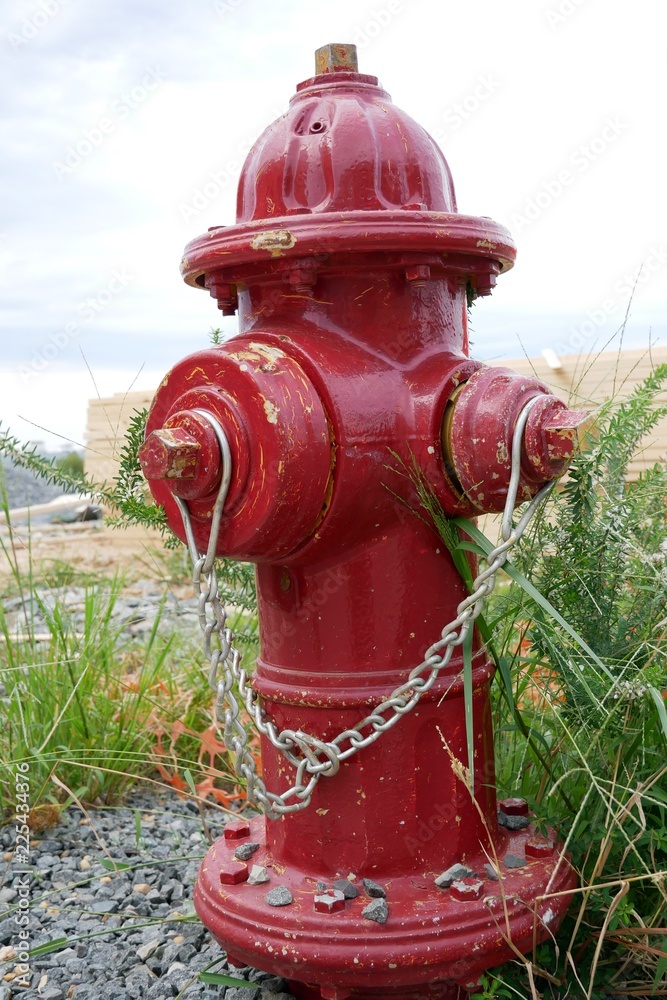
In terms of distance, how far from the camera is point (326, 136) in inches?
75.0

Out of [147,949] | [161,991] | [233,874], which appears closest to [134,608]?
[147,949]

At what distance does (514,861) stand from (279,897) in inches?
18.6

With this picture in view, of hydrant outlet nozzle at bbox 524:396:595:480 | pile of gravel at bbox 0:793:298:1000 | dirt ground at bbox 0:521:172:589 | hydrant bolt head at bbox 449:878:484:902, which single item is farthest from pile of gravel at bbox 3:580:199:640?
hydrant outlet nozzle at bbox 524:396:595:480

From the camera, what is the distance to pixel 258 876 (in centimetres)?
200

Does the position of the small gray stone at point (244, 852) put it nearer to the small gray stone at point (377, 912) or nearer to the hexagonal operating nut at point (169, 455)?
the small gray stone at point (377, 912)

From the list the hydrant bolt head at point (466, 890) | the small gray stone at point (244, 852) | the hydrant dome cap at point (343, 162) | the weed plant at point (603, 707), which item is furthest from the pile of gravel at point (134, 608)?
the hydrant dome cap at point (343, 162)

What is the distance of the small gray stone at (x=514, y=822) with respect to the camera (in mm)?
2164

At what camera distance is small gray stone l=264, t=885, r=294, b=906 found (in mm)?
1883

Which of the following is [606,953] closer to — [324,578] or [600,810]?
[600,810]

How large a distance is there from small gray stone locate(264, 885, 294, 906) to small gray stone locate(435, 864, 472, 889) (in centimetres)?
28

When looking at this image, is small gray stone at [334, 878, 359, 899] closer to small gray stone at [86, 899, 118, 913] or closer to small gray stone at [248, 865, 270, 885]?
small gray stone at [248, 865, 270, 885]

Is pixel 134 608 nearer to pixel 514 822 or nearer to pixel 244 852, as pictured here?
pixel 244 852

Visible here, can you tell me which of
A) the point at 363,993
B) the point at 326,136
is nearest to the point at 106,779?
the point at 363,993

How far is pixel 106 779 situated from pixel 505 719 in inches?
49.7
